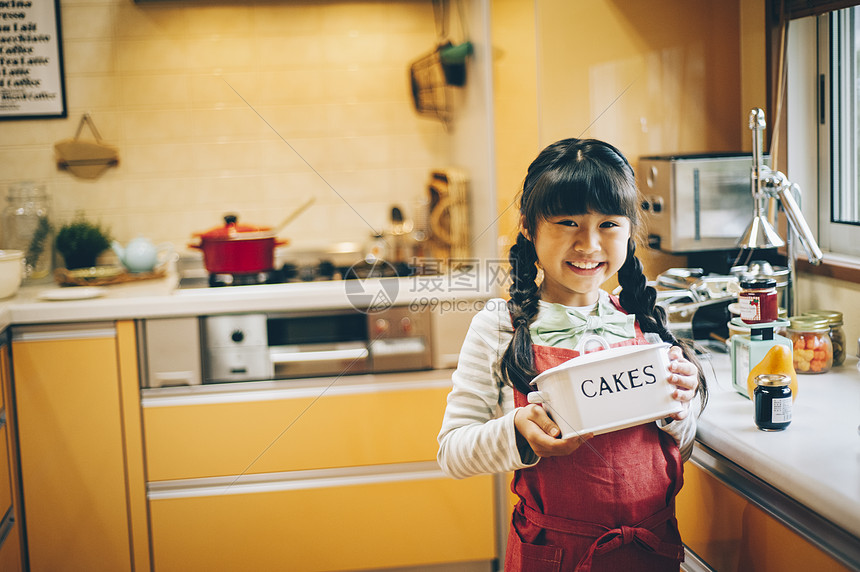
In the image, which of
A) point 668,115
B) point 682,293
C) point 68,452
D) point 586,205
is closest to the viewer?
point 586,205

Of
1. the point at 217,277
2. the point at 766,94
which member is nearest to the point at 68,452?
the point at 217,277

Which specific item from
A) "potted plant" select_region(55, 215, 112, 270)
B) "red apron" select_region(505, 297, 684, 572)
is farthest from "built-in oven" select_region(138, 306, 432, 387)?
"red apron" select_region(505, 297, 684, 572)

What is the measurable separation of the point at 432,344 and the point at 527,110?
0.66 m

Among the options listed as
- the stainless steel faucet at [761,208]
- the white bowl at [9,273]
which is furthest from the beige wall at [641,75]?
the white bowl at [9,273]

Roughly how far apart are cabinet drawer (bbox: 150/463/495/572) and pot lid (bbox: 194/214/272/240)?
680 mm

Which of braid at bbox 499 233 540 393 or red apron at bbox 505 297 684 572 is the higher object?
braid at bbox 499 233 540 393

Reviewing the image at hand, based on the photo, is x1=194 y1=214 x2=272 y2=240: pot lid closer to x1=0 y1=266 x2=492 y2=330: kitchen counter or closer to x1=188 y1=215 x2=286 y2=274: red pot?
x1=188 y1=215 x2=286 y2=274: red pot

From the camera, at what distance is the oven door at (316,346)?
206 cm

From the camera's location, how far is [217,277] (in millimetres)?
2191

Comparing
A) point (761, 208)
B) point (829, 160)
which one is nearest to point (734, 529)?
point (761, 208)

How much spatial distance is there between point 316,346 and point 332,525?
1.58 ft

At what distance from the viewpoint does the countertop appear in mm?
939

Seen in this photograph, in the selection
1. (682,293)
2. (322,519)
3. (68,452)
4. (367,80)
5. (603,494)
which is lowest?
(322,519)

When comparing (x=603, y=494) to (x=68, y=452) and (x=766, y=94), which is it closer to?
(x=766, y=94)
